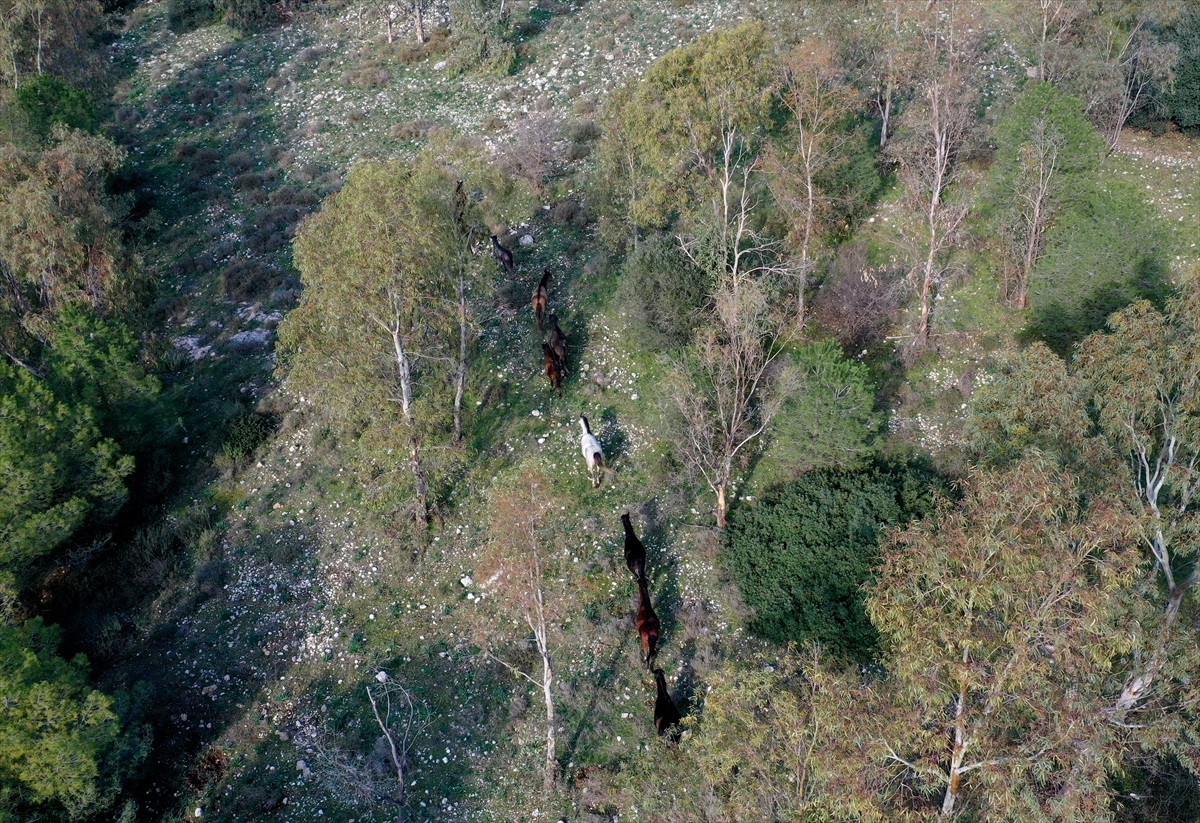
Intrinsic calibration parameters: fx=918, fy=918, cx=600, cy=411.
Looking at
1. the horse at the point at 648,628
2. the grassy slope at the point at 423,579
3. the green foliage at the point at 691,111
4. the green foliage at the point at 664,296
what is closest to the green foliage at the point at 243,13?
the grassy slope at the point at 423,579

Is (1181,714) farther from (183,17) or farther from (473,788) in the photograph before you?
(183,17)

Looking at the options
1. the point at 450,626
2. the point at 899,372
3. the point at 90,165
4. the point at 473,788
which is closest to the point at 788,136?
the point at 899,372

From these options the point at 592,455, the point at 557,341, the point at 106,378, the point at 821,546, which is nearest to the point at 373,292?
the point at 557,341

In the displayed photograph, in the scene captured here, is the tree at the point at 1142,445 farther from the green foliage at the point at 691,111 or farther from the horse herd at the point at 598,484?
the green foliage at the point at 691,111

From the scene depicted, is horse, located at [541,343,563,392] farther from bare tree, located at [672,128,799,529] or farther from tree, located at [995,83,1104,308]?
tree, located at [995,83,1104,308]

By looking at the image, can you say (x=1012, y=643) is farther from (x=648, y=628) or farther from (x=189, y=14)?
(x=189, y=14)

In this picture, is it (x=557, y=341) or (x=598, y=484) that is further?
(x=557, y=341)

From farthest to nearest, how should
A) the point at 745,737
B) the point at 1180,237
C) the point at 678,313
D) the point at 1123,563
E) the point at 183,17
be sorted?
1. the point at 183,17
2. the point at 1180,237
3. the point at 678,313
4. the point at 745,737
5. the point at 1123,563
